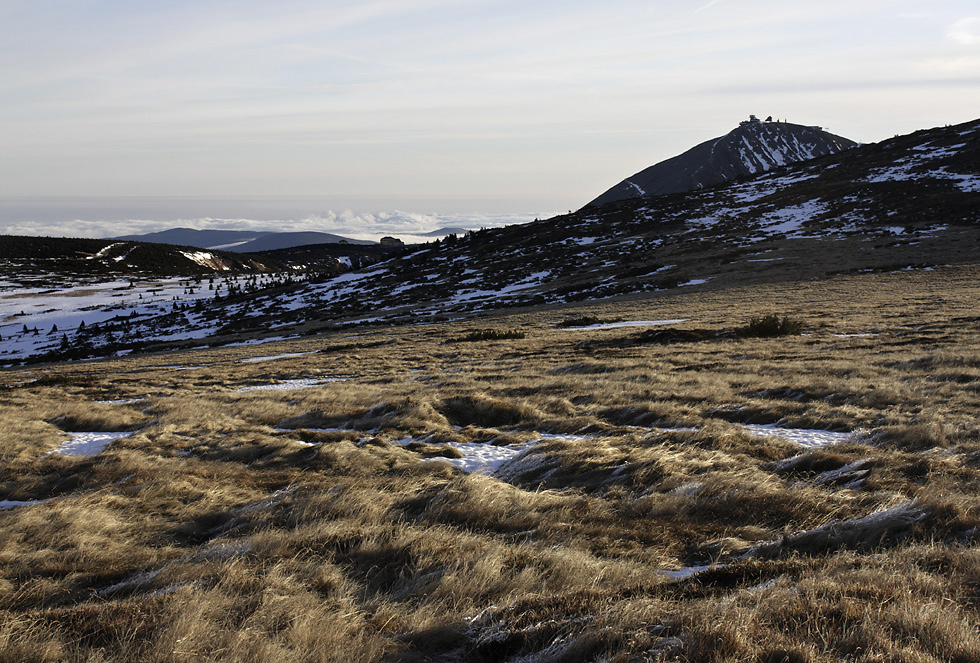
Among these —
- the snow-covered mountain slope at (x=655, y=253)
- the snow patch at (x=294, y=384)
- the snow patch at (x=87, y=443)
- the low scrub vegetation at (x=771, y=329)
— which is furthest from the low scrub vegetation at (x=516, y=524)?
the snow-covered mountain slope at (x=655, y=253)

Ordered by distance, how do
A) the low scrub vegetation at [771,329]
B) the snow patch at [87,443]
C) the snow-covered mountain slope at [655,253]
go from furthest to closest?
the snow-covered mountain slope at [655,253], the low scrub vegetation at [771,329], the snow patch at [87,443]

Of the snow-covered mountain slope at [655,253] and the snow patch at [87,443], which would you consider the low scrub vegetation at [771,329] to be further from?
the snow-covered mountain slope at [655,253]

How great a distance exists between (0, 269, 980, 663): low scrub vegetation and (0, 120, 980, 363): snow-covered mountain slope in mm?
34185

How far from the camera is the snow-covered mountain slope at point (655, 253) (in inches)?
2030

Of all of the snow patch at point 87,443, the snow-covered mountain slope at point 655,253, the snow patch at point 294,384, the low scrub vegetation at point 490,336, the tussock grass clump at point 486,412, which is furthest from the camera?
the snow-covered mountain slope at point 655,253

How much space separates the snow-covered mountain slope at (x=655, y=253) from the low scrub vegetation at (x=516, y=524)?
112 feet

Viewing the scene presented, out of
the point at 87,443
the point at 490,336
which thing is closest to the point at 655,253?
the point at 490,336

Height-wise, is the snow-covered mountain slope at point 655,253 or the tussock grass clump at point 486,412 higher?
the snow-covered mountain slope at point 655,253

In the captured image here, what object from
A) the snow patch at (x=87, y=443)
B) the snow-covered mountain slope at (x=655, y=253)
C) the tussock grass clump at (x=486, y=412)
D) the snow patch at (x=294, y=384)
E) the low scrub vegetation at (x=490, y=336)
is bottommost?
the snow patch at (x=294, y=384)

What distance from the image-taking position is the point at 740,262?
182 feet

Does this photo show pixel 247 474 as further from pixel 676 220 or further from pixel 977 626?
pixel 676 220

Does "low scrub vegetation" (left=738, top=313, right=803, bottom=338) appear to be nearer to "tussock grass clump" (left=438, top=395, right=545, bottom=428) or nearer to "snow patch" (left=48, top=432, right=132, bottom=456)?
"tussock grass clump" (left=438, top=395, right=545, bottom=428)

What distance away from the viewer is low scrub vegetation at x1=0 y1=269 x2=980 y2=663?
366cm

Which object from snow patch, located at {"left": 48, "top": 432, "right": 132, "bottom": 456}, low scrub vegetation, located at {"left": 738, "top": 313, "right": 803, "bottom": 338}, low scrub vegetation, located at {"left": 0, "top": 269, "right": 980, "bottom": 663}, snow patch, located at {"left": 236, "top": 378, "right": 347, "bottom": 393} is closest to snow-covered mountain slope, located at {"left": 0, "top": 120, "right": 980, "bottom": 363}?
low scrub vegetation, located at {"left": 738, "top": 313, "right": 803, "bottom": 338}
